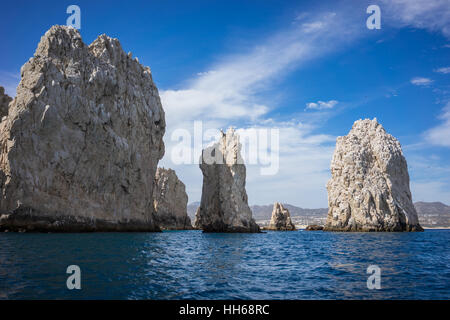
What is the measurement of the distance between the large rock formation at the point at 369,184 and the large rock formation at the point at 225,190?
3149cm

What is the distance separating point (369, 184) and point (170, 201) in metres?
69.8

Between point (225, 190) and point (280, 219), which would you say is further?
point (280, 219)

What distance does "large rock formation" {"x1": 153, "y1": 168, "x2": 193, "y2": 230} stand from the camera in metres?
122

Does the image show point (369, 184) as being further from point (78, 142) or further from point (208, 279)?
point (208, 279)

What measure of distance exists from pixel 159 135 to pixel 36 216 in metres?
34.0

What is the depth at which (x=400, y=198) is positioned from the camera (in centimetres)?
9400

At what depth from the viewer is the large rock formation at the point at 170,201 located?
402 feet

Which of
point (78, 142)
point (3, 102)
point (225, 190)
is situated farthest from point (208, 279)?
point (3, 102)

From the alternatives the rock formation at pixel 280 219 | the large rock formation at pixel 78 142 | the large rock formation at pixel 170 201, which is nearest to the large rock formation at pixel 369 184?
the rock formation at pixel 280 219

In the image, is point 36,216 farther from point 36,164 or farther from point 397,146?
point 397,146

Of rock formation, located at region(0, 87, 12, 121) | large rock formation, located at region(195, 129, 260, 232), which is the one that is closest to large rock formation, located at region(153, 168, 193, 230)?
large rock formation, located at region(195, 129, 260, 232)

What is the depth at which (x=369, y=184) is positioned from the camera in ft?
304
